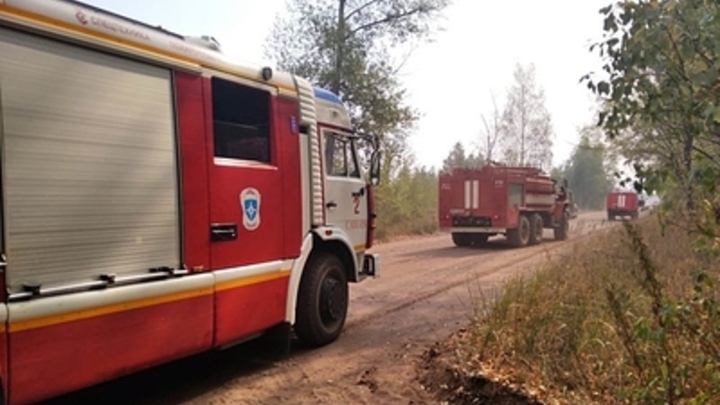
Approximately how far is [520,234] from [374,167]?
41.3 ft

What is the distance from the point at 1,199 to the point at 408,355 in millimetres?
4044

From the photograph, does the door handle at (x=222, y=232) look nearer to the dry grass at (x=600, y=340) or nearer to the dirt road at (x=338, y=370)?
the dirt road at (x=338, y=370)

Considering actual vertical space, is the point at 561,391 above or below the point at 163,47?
below

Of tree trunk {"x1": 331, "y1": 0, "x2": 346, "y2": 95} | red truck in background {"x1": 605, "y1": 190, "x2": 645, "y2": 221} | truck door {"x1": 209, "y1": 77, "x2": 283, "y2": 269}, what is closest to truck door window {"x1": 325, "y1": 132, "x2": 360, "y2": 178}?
truck door {"x1": 209, "y1": 77, "x2": 283, "y2": 269}

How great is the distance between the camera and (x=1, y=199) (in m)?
3.31

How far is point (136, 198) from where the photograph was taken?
13.7ft

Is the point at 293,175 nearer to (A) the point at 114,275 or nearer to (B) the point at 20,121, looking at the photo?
(A) the point at 114,275

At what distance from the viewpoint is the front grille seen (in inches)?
718

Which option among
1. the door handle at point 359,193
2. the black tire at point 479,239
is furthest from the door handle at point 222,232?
the black tire at point 479,239

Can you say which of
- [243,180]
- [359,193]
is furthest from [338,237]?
[243,180]

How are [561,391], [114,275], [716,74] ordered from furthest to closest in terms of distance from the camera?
1. [561,391]
2. [114,275]
3. [716,74]

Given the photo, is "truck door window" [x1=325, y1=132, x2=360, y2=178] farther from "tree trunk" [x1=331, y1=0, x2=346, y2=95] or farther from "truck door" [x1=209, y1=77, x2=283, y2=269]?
"tree trunk" [x1=331, y1=0, x2=346, y2=95]

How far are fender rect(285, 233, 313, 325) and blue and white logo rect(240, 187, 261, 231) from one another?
0.75 meters

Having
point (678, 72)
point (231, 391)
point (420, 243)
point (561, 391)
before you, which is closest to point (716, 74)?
point (678, 72)
